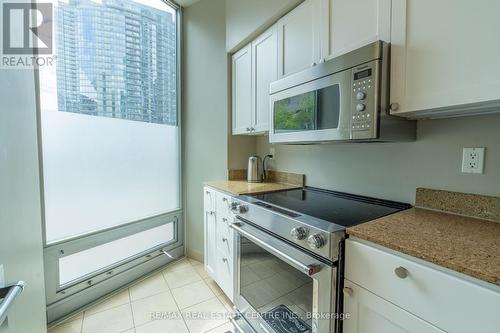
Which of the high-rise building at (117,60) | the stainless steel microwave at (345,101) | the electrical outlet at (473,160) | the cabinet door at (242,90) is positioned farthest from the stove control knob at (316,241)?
the high-rise building at (117,60)

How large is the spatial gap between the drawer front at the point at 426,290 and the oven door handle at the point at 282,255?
15cm

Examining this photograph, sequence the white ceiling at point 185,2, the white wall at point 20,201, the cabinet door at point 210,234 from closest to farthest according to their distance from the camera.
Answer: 1. the white wall at point 20,201
2. the cabinet door at point 210,234
3. the white ceiling at point 185,2

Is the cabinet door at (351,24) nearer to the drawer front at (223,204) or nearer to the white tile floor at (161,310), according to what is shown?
the drawer front at (223,204)

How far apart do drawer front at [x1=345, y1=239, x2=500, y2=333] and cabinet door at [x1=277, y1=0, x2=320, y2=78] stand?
1140 mm

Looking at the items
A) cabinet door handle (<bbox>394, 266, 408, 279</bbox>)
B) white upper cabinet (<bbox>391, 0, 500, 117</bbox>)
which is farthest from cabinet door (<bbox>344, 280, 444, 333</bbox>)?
white upper cabinet (<bbox>391, 0, 500, 117</bbox>)

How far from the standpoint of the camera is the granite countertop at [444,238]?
639 millimetres

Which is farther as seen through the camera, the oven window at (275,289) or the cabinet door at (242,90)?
the cabinet door at (242,90)

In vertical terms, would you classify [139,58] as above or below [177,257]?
above

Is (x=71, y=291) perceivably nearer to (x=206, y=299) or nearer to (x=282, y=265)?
(x=206, y=299)

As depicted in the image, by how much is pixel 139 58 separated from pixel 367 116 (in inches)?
89.2

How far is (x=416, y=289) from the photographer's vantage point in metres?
0.73

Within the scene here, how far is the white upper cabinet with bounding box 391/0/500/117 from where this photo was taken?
771mm

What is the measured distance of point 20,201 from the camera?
3.41ft

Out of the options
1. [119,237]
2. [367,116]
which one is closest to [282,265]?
[367,116]
